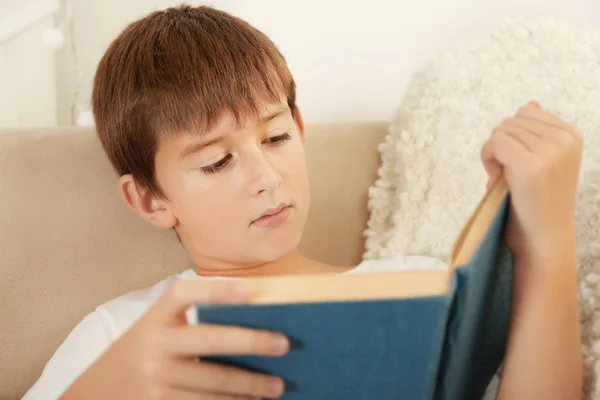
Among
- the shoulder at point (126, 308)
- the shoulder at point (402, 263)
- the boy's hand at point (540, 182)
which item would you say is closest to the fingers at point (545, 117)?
the boy's hand at point (540, 182)

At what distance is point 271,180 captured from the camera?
25.8 inches

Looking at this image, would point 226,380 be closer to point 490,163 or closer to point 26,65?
point 490,163

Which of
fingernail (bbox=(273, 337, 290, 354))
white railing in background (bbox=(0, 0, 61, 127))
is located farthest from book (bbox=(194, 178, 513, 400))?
white railing in background (bbox=(0, 0, 61, 127))

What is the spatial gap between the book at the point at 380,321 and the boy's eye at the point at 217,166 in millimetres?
287

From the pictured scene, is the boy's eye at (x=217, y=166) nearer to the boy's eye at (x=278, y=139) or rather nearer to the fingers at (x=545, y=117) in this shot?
the boy's eye at (x=278, y=139)

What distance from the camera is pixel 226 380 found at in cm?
41

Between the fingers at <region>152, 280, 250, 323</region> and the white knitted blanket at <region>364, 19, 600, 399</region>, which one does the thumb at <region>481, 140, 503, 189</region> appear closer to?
the white knitted blanket at <region>364, 19, 600, 399</region>

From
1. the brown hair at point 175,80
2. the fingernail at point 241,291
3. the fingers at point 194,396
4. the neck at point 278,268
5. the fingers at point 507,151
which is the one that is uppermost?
the brown hair at point 175,80

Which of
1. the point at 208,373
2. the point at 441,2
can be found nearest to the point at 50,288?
the point at 208,373

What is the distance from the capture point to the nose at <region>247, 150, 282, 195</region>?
0.65 m

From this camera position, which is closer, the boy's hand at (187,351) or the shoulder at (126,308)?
the boy's hand at (187,351)

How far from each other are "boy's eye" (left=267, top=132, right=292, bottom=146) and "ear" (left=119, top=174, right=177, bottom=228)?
164 mm

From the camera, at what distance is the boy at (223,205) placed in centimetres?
44

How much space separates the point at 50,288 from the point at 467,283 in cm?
59
